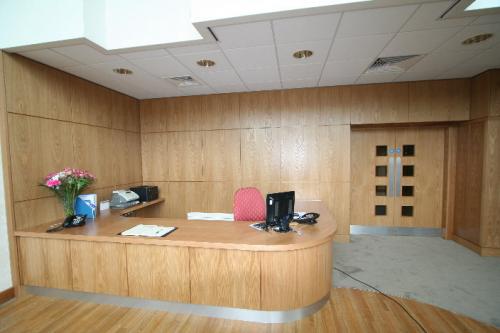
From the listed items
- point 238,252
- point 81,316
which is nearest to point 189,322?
point 238,252

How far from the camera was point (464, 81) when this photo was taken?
3.70 metres

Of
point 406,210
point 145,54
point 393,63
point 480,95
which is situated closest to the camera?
point 145,54

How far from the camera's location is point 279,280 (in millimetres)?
2033

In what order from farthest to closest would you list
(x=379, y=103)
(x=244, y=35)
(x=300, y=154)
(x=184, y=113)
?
1. (x=184, y=113)
2. (x=300, y=154)
3. (x=379, y=103)
4. (x=244, y=35)

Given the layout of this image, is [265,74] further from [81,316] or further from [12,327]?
[12,327]

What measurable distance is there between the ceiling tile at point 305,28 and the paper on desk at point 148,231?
237 centimetres

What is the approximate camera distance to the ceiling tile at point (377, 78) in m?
3.49

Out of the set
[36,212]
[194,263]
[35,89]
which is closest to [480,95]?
[194,263]

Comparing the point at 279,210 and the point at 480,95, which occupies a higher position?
the point at 480,95

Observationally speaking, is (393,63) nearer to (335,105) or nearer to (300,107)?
(335,105)

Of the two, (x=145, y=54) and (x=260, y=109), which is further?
(x=260, y=109)

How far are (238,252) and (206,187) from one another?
257cm

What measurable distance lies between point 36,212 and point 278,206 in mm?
2978

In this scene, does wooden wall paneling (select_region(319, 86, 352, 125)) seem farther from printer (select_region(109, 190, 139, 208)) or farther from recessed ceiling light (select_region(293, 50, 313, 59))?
printer (select_region(109, 190, 139, 208))
